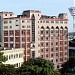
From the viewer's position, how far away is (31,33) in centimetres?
5997

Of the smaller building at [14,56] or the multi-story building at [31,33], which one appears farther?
the multi-story building at [31,33]

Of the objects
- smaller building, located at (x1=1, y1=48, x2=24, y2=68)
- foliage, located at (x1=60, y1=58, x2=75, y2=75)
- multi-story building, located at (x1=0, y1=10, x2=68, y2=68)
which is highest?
multi-story building, located at (x1=0, y1=10, x2=68, y2=68)

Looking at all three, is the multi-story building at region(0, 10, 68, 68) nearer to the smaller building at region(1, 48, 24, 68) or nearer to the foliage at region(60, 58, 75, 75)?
the foliage at region(60, 58, 75, 75)

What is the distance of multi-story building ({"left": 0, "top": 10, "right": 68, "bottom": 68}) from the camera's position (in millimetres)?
59375

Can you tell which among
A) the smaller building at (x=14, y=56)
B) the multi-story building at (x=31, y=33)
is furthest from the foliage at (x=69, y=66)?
the smaller building at (x=14, y=56)

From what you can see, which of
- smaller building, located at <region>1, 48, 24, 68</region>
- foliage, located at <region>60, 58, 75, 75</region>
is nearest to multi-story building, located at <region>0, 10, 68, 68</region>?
foliage, located at <region>60, 58, 75, 75</region>

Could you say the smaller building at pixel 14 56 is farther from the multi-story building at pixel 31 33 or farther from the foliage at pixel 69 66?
the foliage at pixel 69 66

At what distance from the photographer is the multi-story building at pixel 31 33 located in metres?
59.4

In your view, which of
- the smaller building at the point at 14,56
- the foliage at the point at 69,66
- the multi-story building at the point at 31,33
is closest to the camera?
the smaller building at the point at 14,56

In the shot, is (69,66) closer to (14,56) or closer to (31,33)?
(31,33)

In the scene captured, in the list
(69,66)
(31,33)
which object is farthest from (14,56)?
(69,66)

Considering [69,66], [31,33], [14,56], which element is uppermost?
[31,33]

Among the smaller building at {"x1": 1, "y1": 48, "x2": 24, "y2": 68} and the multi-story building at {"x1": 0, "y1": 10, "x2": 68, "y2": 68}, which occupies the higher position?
the multi-story building at {"x1": 0, "y1": 10, "x2": 68, "y2": 68}

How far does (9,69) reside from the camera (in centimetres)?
3080
